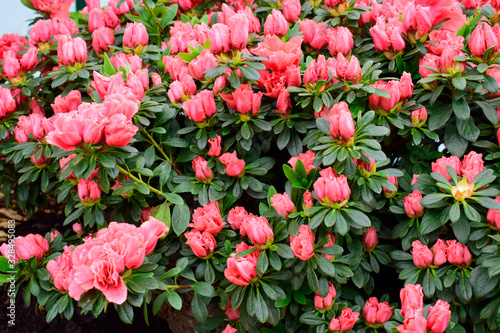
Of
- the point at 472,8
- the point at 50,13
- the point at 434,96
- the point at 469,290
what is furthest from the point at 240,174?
the point at 50,13

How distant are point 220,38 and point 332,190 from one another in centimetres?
63

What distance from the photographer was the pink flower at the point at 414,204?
146cm

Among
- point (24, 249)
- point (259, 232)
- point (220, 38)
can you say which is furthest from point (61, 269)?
point (220, 38)

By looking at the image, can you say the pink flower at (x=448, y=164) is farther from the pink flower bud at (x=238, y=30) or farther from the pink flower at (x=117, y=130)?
the pink flower at (x=117, y=130)

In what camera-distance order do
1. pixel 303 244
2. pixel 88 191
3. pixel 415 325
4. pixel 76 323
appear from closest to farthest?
pixel 415 325, pixel 303 244, pixel 88 191, pixel 76 323

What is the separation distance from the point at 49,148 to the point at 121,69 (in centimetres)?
45

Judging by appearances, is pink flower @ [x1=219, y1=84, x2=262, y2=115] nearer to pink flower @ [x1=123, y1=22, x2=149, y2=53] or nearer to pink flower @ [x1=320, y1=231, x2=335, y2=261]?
pink flower @ [x1=320, y1=231, x2=335, y2=261]

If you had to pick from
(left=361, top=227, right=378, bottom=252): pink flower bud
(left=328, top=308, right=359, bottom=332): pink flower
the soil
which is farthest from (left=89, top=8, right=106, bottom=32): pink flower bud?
(left=328, top=308, right=359, bottom=332): pink flower

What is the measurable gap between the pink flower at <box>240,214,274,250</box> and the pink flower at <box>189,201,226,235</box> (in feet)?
0.41

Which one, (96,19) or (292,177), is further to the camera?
(96,19)

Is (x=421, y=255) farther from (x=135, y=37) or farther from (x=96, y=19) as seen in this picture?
(x=96, y=19)

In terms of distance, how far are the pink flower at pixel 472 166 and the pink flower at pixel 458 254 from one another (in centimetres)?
21

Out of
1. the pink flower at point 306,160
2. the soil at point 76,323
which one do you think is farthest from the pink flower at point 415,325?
the soil at point 76,323

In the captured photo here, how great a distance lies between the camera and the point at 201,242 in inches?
59.6
